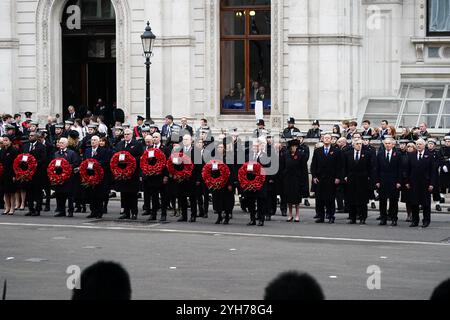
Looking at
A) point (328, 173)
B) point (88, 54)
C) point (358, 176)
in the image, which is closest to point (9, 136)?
point (328, 173)

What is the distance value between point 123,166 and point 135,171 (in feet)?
0.98

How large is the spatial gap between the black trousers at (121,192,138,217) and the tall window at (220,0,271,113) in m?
10.0

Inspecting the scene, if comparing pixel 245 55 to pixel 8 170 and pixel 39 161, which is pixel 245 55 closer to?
pixel 39 161

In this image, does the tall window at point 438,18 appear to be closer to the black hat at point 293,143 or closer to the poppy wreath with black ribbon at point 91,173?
the black hat at point 293,143

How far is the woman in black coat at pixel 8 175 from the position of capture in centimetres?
2364

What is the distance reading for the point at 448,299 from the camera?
4719mm

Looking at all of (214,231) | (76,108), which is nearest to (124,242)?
(214,231)

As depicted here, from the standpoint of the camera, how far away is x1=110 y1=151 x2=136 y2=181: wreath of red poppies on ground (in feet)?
73.0

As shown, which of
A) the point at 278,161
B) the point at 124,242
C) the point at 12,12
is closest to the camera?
the point at 124,242

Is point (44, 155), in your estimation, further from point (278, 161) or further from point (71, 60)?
point (71, 60)

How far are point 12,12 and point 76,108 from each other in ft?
12.5

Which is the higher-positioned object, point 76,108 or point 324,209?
point 76,108

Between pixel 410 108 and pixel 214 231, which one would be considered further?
pixel 410 108

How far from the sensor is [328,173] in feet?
72.7
